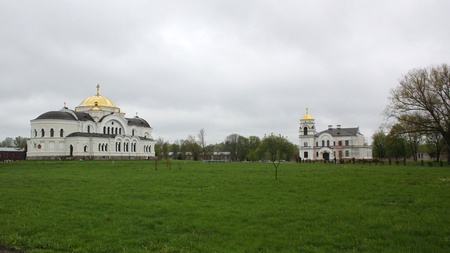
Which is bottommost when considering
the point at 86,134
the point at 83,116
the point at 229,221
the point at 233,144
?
the point at 229,221

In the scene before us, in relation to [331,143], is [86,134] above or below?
above

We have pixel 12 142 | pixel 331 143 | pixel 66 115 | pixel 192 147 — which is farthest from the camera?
pixel 12 142

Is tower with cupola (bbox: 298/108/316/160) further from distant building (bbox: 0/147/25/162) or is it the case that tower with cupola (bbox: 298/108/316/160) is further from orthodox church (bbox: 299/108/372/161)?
distant building (bbox: 0/147/25/162)

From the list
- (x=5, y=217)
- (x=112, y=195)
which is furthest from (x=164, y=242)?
(x=112, y=195)

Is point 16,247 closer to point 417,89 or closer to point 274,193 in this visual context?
Result: point 274,193

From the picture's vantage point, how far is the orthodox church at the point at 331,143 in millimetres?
93375

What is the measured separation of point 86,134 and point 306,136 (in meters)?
53.7

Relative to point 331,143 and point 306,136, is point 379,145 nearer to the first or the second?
point 331,143

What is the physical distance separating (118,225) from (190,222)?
199 centimetres

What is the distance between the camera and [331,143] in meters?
95.4

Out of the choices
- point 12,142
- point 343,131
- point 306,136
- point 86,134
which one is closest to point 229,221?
point 86,134

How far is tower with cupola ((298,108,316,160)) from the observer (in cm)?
9656

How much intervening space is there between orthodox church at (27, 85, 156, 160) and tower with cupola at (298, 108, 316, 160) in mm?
40279

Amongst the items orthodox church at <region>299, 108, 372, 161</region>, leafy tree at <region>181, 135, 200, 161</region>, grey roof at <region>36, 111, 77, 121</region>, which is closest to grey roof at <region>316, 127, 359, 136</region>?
orthodox church at <region>299, 108, 372, 161</region>
